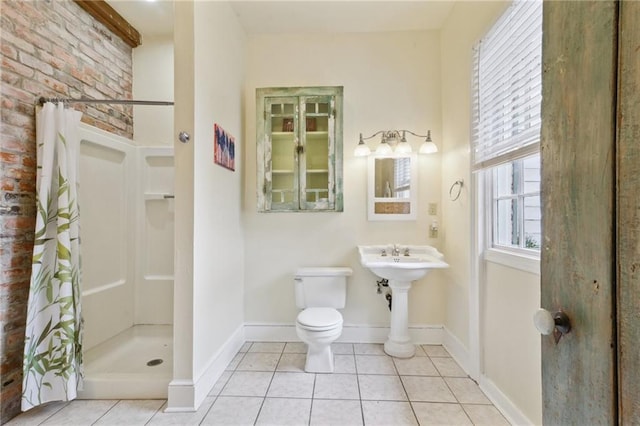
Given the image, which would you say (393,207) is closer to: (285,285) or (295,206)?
(295,206)

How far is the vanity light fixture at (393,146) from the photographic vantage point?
2.34 metres

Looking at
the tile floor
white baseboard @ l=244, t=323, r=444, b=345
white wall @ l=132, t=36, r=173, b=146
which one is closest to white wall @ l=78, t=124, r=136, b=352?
white wall @ l=132, t=36, r=173, b=146

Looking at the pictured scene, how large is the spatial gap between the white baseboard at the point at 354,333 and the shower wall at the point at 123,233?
0.82m

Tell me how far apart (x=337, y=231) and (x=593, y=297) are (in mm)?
2037

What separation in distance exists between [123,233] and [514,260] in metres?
2.98

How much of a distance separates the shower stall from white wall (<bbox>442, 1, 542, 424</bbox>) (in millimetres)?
2044

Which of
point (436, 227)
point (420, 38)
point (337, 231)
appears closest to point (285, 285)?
point (337, 231)

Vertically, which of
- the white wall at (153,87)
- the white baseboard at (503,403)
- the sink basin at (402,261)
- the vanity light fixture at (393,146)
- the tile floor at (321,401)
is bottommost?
the tile floor at (321,401)

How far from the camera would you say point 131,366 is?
2014 mm

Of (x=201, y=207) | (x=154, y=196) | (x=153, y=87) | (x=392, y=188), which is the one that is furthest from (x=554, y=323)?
(x=153, y=87)

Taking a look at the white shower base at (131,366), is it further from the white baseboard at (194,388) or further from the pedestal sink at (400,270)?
the pedestal sink at (400,270)

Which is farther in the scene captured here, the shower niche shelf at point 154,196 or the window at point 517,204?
the shower niche shelf at point 154,196

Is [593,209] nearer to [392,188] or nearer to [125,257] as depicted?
[392,188]

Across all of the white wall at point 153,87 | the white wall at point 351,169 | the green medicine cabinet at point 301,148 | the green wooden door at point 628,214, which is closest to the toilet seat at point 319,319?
the white wall at point 351,169
